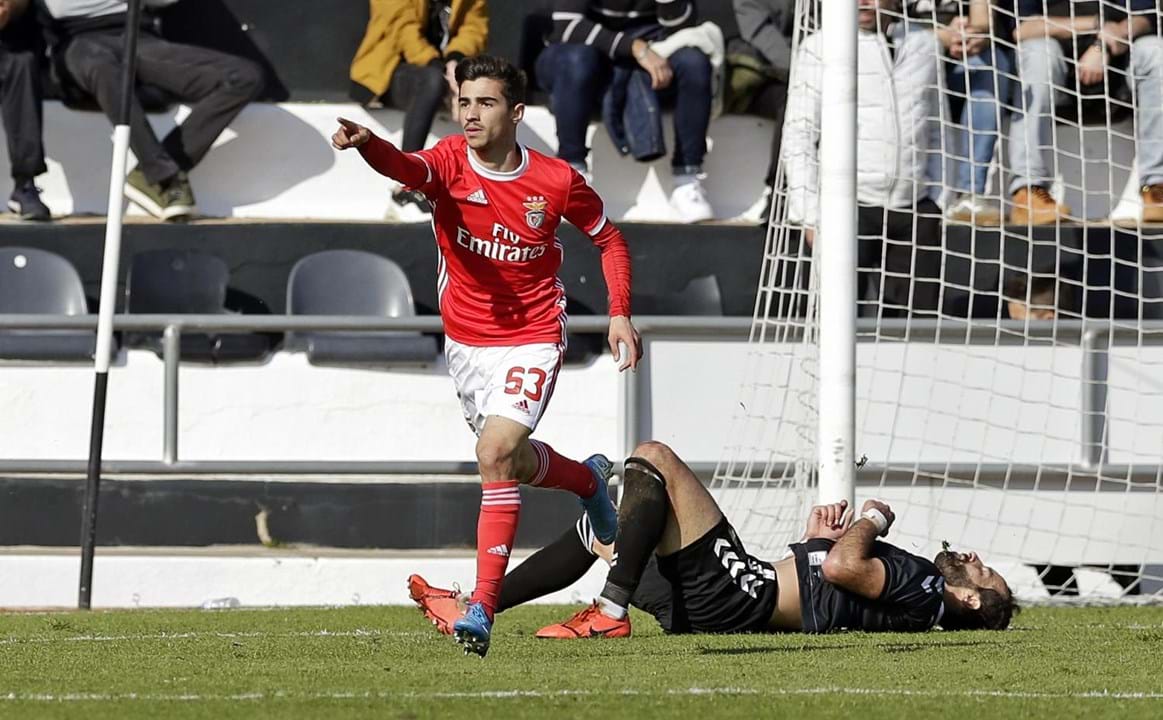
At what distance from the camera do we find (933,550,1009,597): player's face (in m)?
6.92

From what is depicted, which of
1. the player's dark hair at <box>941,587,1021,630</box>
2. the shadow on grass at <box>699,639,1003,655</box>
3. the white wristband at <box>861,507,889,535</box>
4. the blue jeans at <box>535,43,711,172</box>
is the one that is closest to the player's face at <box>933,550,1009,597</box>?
the player's dark hair at <box>941,587,1021,630</box>

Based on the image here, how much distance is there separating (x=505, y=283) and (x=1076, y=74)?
4897 millimetres

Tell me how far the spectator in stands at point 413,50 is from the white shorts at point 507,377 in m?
4.51

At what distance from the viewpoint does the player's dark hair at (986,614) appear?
6.91 meters

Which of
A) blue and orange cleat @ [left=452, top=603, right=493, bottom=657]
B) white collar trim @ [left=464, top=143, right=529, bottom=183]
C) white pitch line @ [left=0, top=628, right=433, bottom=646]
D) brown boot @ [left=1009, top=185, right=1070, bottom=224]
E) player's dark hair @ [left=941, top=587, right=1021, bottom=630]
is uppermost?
white collar trim @ [left=464, top=143, right=529, bottom=183]

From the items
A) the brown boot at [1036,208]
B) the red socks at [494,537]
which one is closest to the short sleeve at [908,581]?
the red socks at [494,537]

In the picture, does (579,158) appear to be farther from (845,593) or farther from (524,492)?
(845,593)

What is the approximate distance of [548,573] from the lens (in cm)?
684

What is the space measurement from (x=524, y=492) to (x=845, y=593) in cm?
269

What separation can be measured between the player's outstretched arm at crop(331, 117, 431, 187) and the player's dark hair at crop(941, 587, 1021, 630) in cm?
261

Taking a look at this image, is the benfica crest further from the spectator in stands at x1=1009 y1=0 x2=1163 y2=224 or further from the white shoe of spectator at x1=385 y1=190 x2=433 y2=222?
the white shoe of spectator at x1=385 y1=190 x2=433 y2=222

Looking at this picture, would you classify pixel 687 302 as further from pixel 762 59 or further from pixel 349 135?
pixel 349 135

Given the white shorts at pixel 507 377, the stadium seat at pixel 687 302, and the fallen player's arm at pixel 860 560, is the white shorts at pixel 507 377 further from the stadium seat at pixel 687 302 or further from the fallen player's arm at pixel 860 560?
the stadium seat at pixel 687 302

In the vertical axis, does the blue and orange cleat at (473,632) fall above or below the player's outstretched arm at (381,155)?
below
